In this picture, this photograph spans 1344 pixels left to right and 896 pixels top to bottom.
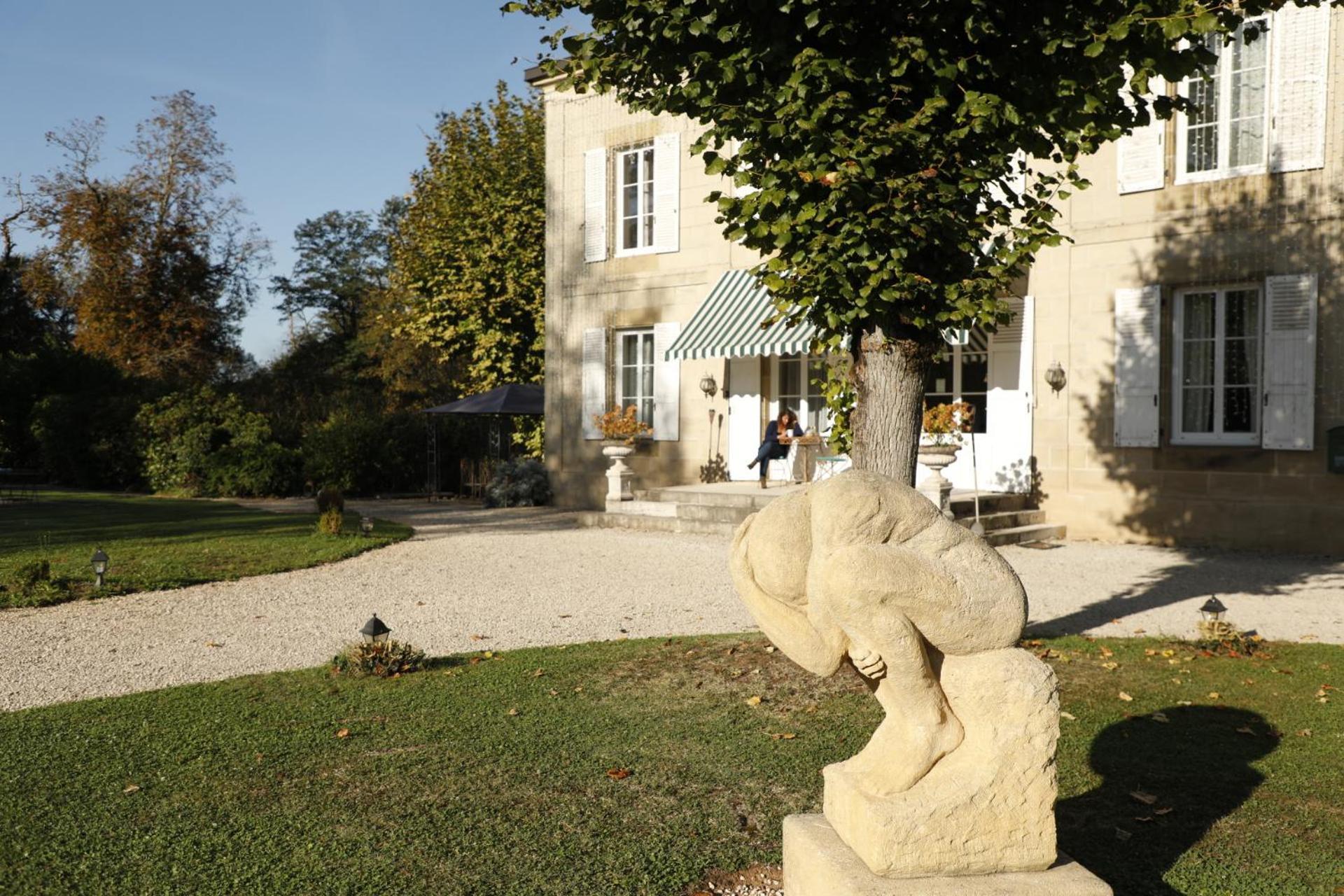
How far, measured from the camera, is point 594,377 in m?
17.9

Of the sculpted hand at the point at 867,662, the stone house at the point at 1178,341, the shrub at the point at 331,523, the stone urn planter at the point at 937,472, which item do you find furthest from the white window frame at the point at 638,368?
the sculpted hand at the point at 867,662

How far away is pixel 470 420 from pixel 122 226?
13.2 m

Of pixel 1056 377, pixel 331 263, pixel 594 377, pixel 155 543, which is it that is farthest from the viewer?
pixel 331 263

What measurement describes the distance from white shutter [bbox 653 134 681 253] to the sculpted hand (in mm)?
14410

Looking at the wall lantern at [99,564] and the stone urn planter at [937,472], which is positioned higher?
the stone urn planter at [937,472]

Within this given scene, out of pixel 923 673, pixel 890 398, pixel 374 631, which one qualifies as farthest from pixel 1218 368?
pixel 923 673

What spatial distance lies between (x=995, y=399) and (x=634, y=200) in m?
6.89

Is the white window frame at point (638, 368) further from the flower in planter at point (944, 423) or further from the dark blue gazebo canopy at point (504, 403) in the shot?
the flower in planter at point (944, 423)

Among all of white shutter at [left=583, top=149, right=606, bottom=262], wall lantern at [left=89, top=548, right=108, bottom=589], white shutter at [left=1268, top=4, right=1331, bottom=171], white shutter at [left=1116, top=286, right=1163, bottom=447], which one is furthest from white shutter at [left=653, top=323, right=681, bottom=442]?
wall lantern at [left=89, top=548, right=108, bottom=589]

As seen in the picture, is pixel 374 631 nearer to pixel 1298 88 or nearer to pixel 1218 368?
pixel 1218 368

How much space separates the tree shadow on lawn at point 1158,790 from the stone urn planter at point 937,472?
6417 mm

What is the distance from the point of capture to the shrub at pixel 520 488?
19016mm

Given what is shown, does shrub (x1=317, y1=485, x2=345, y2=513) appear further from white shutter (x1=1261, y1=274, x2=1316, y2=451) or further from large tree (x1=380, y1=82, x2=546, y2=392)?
white shutter (x1=1261, y1=274, x2=1316, y2=451)

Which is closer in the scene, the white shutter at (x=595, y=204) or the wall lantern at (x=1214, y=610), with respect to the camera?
the wall lantern at (x=1214, y=610)
